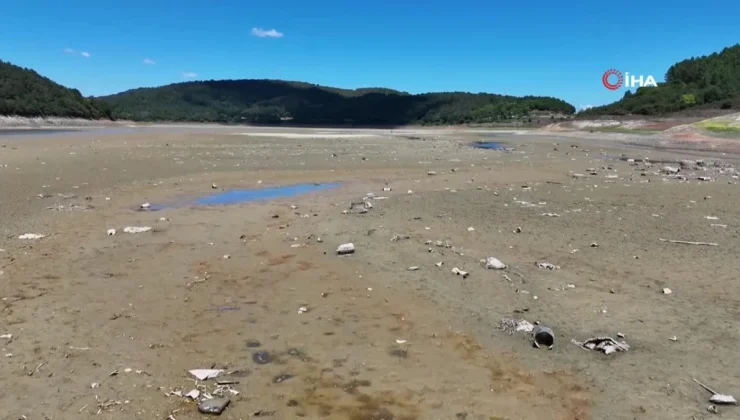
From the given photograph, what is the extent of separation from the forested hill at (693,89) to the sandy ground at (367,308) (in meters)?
62.9

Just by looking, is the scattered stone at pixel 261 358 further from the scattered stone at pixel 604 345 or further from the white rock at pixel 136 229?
the white rock at pixel 136 229

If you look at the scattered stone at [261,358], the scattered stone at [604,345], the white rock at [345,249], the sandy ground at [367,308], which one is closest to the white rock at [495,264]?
the sandy ground at [367,308]

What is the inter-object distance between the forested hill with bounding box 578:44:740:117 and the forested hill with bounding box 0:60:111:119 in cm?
9180

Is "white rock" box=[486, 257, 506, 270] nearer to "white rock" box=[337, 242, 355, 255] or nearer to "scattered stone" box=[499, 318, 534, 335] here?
"scattered stone" box=[499, 318, 534, 335]

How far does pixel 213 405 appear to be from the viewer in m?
4.03

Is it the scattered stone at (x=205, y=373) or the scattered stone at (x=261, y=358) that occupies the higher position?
the scattered stone at (x=205, y=373)

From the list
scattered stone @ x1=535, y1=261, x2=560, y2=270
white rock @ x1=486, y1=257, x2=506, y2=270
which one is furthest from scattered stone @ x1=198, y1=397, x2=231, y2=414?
scattered stone @ x1=535, y1=261, x2=560, y2=270

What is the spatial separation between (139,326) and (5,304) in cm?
185

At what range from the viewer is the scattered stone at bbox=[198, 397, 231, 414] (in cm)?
397

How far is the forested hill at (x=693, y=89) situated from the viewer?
72250mm

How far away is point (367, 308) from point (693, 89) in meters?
96.1

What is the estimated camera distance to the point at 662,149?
115 feet

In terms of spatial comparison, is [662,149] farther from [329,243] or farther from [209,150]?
[329,243]

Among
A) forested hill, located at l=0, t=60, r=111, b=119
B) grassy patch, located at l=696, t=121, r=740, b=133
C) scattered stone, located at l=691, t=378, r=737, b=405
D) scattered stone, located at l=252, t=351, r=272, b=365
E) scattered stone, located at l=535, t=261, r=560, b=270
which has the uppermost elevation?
forested hill, located at l=0, t=60, r=111, b=119
